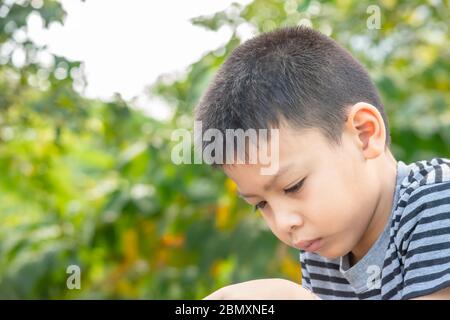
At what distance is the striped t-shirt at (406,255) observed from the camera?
2.54ft

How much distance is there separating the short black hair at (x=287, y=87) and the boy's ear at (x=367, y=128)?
0.6 inches

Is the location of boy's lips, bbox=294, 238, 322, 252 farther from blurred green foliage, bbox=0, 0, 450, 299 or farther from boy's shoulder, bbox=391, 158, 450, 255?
blurred green foliage, bbox=0, 0, 450, 299

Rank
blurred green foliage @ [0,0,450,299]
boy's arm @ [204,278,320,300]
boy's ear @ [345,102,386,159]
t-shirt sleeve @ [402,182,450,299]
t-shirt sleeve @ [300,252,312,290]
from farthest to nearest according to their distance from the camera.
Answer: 1. blurred green foliage @ [0,0,450,299]
2. t-shirt sleeve @ [300,252,312,290]
3. boy's ear @ [345,102,386,159]
4. t-shirt sleeve @ [402,182,450,299]
5. boy's arm @ [204,278,320,300]

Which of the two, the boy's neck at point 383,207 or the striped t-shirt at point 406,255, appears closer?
the striped t-shirt at point 406,255

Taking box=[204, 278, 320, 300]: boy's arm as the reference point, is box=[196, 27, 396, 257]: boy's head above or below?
above

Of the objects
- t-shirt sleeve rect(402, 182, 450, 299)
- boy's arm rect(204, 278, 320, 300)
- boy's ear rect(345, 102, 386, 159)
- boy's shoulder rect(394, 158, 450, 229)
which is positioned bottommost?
boy's arm rect(204, 278, 320, 300)

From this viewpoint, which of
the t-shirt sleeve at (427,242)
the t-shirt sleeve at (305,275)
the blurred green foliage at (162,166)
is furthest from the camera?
the blurred green foliage at (162,166)

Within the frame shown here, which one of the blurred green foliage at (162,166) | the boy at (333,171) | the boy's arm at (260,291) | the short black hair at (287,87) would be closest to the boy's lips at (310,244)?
the boy at (333,171)

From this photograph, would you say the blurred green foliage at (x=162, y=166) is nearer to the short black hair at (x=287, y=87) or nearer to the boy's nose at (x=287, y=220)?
the short black hair at (x=287, y=87)

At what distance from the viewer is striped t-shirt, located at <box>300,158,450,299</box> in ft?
2.54

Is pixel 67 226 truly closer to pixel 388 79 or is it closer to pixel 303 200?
pixel 388 79

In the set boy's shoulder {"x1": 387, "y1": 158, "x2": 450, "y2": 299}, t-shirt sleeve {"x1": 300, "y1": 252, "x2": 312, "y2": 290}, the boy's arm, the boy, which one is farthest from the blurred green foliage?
the boy's arm

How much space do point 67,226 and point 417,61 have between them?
0.98 meters
